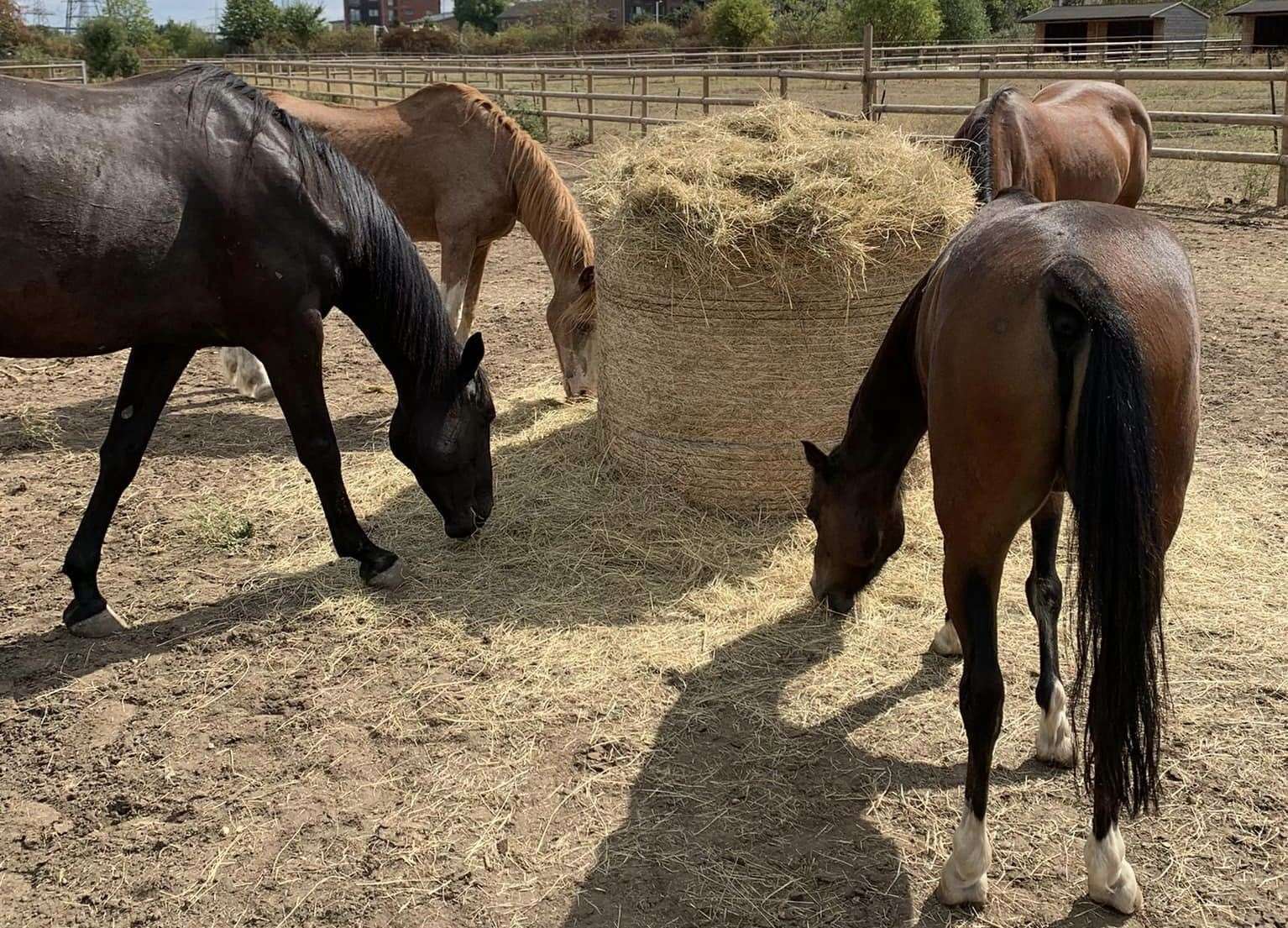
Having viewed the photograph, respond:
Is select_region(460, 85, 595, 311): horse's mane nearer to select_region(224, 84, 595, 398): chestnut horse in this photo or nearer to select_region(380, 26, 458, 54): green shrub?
select_region(224, 84, 595, 398): chestnut horse

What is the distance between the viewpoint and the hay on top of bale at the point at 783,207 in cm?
396

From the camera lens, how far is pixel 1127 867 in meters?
2.24

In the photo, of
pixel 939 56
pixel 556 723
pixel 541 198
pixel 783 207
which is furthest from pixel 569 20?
pixel 556 723

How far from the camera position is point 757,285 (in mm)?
4051

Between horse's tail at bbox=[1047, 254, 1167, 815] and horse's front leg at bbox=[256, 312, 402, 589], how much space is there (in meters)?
2.53

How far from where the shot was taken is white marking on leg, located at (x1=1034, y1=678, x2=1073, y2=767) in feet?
8.98

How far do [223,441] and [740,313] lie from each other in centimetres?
304

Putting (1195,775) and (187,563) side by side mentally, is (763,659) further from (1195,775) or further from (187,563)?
(187,563)

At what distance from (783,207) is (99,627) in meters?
2.98

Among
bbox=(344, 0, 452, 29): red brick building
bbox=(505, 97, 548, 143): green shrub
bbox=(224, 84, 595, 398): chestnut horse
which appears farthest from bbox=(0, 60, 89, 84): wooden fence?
bbox=(344, 0, 452, 29): red brick building

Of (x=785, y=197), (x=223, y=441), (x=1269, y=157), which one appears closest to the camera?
(x=785, y=197)

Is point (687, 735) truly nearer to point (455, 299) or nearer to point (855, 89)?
point (455, 299)

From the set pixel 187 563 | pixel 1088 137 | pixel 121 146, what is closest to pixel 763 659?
pixel 187 563

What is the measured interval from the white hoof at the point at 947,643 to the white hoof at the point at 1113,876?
1.06 metres
